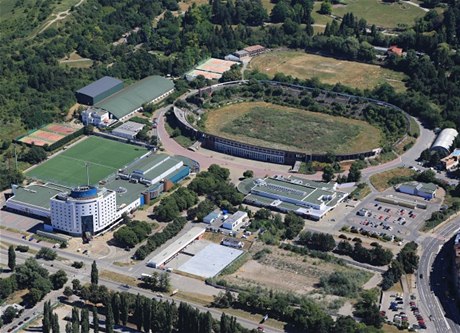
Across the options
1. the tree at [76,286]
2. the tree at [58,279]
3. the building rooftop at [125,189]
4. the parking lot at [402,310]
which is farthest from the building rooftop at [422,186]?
the tree at [58,279]

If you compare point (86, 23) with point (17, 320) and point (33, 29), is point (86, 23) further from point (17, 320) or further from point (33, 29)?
point (17, 320)

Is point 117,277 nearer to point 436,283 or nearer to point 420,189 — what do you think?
point 436,283

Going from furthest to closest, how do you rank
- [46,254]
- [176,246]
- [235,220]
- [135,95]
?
[135,95] < [235,220] < [176,246] < [46,254]

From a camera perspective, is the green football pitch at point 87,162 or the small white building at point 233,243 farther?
the green football pitch at point 87,162

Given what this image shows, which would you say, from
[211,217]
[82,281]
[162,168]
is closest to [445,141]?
[211,217]

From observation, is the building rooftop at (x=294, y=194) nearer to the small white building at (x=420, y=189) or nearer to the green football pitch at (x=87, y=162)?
the small white building at (x=420, y=189)
